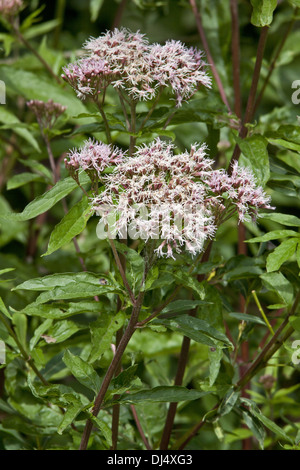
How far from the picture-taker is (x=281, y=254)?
1.02 meters

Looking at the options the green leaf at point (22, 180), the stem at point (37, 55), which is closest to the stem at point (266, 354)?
the green leaf at point (22, 180)

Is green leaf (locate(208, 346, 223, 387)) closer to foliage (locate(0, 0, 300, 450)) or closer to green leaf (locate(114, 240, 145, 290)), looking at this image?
foliage (locate(0, 0, 300, 450))

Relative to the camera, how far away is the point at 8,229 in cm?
192

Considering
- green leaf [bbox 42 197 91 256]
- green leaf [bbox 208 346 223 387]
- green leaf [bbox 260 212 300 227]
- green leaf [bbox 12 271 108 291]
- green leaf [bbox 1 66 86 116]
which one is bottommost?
green leaf [bbox 208 346 223 387]

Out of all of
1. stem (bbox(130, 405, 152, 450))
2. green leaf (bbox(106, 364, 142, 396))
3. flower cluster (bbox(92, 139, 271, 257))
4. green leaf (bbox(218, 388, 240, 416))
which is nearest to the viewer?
flower cluster (bbox(92, 139, 271, 257))

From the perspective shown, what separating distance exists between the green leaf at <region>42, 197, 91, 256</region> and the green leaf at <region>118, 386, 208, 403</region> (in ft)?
0.89

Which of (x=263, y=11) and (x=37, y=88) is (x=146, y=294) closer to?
(x=263, y=11)

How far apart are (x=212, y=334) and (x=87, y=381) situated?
225 millimetres

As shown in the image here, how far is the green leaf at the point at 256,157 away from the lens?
1071 millimetres

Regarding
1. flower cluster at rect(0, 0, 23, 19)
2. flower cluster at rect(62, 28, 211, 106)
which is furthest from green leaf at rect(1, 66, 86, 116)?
flower cluster at rect(62, 28, 211, 106)

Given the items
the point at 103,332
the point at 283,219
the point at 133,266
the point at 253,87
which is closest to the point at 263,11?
the point at 253,87

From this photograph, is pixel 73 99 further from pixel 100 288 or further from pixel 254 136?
pixel 100 288

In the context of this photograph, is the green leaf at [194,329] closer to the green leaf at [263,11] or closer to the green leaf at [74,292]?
the green leaf at [74,292]

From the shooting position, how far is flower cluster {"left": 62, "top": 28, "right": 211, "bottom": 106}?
1061mm
